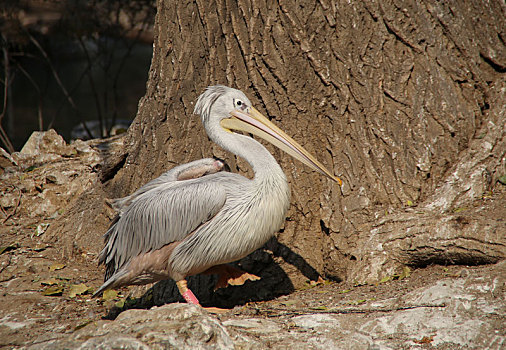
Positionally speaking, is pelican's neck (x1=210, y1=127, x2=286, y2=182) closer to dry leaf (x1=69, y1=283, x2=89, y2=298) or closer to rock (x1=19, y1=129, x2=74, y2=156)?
dry leaf (x1=69, y1=283, x2=89, y2=298)

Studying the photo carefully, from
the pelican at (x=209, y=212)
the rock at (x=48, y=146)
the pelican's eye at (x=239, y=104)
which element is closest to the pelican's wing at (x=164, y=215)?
the pelican at (x=209, y=212)

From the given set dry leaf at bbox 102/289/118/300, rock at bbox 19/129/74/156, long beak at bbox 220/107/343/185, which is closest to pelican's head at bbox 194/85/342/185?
long beak at bbox 220/107/343/185

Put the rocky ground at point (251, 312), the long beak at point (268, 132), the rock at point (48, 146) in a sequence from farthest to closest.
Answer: the rock at point (48, 146) → the long beak at point (268, 132) → the rocky ground at point (251, 312)

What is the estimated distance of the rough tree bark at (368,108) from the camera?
379 cm

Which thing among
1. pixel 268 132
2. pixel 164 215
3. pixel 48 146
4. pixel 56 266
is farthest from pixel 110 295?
pixel 48 146

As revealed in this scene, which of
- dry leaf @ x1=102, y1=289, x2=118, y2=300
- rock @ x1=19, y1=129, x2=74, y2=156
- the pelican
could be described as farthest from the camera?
rock @ x1=19, y1=129, x2=74, y2=156

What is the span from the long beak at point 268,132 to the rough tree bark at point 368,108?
0.35 meters

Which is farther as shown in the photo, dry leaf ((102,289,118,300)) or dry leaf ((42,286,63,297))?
dry leaf ((102,289,118,300))

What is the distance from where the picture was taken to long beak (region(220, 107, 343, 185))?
3596mm

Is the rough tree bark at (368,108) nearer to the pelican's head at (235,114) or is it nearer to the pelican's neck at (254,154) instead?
the pelican's head at (235,114)

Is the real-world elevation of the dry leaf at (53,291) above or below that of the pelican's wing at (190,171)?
below

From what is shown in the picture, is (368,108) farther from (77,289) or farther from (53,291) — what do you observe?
(53,291)

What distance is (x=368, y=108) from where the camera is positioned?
12.8ft

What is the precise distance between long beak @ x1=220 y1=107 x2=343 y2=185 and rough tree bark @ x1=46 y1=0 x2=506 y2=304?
1.15 ft
